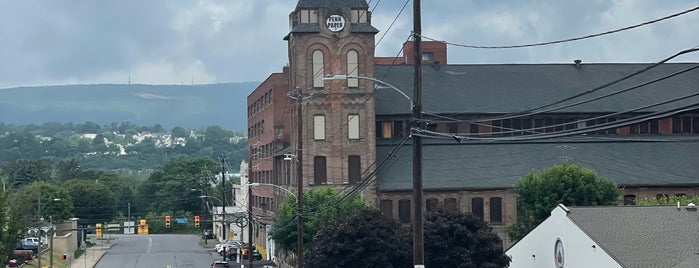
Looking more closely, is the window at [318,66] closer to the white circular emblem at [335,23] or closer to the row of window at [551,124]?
the white circular emblem at [335,23]

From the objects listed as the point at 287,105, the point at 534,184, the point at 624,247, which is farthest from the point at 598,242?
the point at 287,105

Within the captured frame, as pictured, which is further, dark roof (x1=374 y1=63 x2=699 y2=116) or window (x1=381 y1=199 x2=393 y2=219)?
dark roof (x1=374 y1=63 x2=699 y2=116)

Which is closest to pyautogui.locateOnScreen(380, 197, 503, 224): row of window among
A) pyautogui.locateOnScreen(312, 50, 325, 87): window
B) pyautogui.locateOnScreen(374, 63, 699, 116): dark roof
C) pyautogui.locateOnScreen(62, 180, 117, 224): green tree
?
pyautogui.locateOnScreen(374, 63, 699, 116): dark roof

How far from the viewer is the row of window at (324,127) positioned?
88.8 metres

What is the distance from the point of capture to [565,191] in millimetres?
76875

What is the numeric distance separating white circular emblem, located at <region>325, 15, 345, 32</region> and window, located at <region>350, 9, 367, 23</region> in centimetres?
80

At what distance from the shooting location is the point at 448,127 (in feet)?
314

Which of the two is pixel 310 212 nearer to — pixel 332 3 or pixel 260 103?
pixel 332 3

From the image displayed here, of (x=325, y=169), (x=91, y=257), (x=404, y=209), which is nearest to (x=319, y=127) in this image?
(x=325, y=169)

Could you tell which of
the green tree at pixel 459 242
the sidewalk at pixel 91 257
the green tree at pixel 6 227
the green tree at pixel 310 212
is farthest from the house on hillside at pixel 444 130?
the green tree at pixel 459 242

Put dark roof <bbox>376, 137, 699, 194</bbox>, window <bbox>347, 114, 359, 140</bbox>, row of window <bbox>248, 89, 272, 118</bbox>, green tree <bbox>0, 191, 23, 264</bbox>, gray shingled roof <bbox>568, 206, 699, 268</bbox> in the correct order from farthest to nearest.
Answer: row of window <bbox>248, 89, 272, 118</bbox>
window <bbox>347, 114, 359, 140</bbox>
dark roof <bbox>376, 137, 699, 194</bbox>
green tree <bbox>0, 191, 23, 264</bbox>
gray shingled roof <bbox>568, 206, 699, 268</bbox>

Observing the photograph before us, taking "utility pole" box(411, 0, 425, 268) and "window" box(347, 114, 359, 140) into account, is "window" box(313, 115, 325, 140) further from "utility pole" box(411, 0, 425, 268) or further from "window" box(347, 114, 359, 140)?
"utility pole" box(411, 0, 425, 268)

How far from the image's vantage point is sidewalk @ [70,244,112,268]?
11432 cm

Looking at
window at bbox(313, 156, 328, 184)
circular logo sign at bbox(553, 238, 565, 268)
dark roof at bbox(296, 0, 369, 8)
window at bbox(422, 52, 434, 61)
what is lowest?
circular logo sign at bbox(553, 238, 565, 268)
